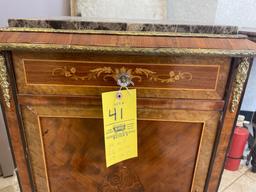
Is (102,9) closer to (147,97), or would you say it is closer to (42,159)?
(147,97)

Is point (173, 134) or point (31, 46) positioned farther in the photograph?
point (173, 134)

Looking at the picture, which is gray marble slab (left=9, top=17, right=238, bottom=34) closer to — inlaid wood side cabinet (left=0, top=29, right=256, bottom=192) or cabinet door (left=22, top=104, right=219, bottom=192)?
inlaid wood side cabinet (left=0, top=29, right=256, bottom=192)

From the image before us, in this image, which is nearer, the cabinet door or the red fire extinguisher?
the cabinet door

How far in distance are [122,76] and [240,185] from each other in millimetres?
988

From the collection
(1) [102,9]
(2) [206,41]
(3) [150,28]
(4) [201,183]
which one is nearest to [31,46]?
(3) [150,28]

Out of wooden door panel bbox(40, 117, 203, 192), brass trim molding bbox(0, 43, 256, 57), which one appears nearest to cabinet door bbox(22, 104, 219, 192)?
wooden door panel bbox(40, 117, 203, 192)

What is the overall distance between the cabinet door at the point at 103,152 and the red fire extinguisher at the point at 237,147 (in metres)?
0.54

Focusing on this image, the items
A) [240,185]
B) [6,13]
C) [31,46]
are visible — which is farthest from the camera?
[240,185]

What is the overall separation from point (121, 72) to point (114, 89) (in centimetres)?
5

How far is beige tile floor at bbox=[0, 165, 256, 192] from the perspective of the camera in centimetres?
114

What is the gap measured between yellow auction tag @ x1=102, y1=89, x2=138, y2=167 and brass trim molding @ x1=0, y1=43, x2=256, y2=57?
0.12m

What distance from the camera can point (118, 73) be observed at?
1.92 feet

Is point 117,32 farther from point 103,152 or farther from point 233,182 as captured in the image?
point 233,182

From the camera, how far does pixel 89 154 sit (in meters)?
0.72
